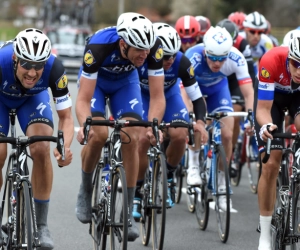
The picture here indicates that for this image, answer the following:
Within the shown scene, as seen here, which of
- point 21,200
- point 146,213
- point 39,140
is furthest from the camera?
point 146,213

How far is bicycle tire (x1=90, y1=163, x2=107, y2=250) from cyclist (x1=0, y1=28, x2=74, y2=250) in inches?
25.0

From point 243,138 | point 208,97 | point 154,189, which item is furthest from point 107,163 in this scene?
point 243,138

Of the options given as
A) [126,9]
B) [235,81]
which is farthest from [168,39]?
[126,9]

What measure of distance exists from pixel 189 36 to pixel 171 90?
7.32 ft

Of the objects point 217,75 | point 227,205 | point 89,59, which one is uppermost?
point 89,59

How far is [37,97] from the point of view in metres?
6.86

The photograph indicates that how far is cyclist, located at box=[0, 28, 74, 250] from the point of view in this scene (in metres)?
6.22

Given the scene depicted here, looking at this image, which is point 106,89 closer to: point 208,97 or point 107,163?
point 107,163

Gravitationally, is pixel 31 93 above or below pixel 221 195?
above

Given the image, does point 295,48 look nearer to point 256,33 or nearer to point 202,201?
point 202,201

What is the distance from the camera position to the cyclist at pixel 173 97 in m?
8.49

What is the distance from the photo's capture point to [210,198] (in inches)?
352

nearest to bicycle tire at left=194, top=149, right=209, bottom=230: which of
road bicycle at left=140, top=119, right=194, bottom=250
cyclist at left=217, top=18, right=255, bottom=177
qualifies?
road bicycle at left=140, top=119, right=194, bottom=250

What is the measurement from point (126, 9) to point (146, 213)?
82.4 meters
